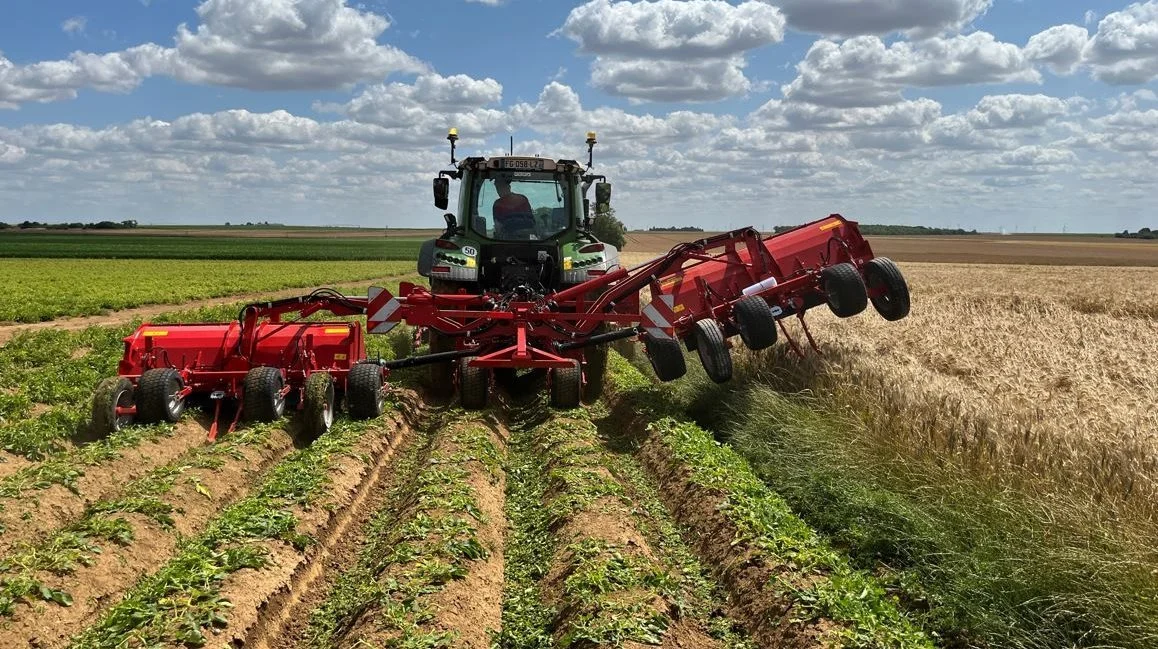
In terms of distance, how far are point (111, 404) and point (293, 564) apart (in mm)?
3757

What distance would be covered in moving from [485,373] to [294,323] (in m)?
2.27

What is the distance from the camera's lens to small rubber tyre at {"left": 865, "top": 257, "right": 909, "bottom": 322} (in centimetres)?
920

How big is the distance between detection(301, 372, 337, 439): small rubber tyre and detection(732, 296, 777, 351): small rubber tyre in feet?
13.4

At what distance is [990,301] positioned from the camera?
18.0 m

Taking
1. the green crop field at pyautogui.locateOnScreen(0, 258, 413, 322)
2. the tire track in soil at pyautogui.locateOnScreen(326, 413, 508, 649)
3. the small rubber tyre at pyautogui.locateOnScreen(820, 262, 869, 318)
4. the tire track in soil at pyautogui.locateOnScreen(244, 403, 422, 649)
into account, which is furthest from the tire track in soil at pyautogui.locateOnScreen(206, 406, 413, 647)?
the green crop field at pyautogui.locateOnScreen(0, 258, 413, 322)

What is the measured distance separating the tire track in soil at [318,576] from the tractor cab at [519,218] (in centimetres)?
413

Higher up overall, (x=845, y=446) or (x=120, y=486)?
(x=845, y=446)

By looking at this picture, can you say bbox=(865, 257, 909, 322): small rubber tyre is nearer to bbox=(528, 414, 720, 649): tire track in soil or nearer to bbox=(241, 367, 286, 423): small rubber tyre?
bbox=(528, 414, 720, 649): tire track in soil

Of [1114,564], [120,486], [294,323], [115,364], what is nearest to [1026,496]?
[1114,564]

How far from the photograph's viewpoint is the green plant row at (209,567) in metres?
4.11

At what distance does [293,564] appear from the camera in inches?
201

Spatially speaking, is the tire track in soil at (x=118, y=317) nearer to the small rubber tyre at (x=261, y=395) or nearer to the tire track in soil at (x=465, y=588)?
the small rubber tyre at (x=261, y=395)

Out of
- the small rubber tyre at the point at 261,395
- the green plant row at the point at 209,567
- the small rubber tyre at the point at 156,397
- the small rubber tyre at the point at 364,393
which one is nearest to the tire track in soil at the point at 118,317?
the small rubber tyre at the point at 156,397

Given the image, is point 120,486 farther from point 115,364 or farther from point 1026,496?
point 1026,496
